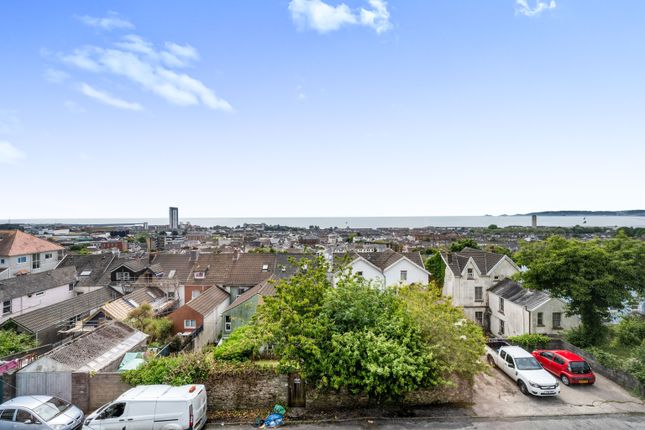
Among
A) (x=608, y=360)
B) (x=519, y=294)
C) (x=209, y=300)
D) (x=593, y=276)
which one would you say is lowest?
(x=608, y=360)

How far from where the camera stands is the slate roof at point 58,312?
26.2 meters

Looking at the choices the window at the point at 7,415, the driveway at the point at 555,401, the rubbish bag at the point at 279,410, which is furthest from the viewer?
the driveway at the point at 555,401

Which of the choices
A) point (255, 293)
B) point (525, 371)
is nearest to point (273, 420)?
point (525, 371)

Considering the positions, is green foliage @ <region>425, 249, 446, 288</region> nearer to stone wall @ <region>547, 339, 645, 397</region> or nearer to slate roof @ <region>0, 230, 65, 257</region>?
stone wall @ <region>547, 339, 645, 397</region>

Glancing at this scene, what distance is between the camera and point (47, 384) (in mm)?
15539

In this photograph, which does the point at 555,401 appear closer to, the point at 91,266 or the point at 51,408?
the point at 51,408

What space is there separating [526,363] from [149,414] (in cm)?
1870

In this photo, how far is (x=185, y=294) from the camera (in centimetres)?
3903

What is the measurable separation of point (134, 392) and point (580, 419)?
1942 centimetres

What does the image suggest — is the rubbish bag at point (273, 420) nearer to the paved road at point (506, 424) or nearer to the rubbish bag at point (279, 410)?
the rubbish bag at point (279, 410)

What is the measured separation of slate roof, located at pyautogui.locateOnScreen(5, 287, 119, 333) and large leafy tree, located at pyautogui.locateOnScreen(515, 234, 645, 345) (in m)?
37.8

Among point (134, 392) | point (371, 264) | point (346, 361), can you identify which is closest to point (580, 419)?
point (346, 361)

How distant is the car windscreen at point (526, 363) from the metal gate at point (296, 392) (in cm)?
1175

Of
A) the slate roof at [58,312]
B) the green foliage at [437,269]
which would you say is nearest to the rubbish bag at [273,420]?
the slate roof at [58,312]
